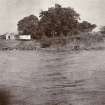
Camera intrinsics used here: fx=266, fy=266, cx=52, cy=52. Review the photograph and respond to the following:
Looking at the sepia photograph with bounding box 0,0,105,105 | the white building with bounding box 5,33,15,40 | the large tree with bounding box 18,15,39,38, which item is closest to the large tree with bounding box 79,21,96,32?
the sepia photograph with bounding box 0,0,105,105

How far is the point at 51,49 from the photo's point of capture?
190cm

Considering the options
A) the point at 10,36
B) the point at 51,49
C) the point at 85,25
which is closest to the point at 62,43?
the point at 51,49

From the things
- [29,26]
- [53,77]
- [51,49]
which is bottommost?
[53,77]

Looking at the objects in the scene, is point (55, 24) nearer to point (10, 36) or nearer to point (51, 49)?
point (51, 49)

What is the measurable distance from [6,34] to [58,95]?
1.88 feet

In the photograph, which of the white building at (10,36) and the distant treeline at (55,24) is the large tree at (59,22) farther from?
the white building at (10,36)

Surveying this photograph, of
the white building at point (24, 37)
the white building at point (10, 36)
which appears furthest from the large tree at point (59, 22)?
the white building at point (10, 36)

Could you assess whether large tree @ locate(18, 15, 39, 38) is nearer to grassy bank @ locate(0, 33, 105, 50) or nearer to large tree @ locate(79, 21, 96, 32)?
grassy bank @ locate(0, 33, 105, 50)

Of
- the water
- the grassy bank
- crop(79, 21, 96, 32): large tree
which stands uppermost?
crop(79, 21, 96, 32): large tree

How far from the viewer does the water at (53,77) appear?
1.77 m

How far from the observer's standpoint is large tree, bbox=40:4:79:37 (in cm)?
190

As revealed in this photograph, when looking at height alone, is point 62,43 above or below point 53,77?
above

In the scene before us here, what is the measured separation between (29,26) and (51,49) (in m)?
0.23

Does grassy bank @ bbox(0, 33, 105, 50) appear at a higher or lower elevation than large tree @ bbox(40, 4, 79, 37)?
lower
